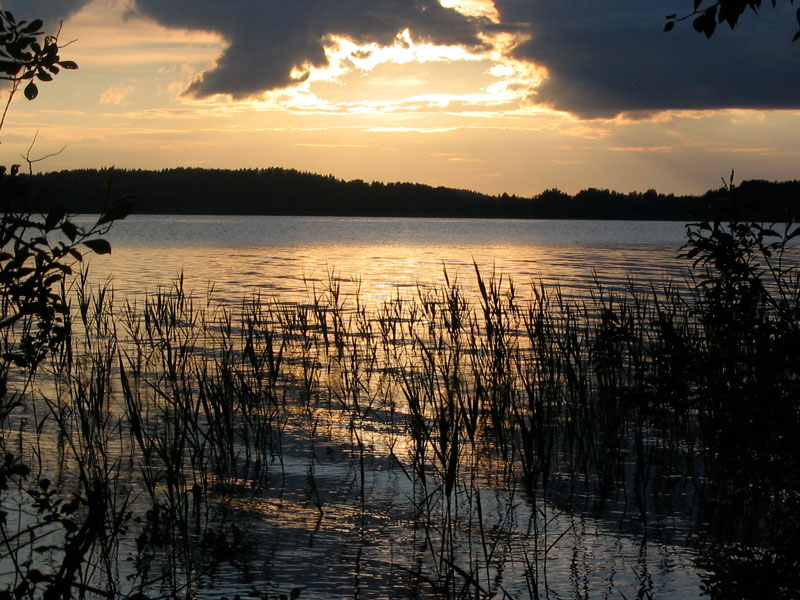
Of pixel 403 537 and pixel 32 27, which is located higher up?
pixel 32 27

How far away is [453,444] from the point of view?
444 centimetres

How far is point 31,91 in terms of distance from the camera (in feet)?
11.9

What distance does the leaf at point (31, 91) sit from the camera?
11.9 feet

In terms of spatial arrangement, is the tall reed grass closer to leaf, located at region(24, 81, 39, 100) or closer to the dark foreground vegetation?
the dark foreground vegetation

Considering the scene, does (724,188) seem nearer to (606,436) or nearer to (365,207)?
(606,436)

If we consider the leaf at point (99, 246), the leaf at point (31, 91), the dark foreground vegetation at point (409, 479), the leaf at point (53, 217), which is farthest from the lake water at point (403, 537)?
the leaf at point (31, 91)

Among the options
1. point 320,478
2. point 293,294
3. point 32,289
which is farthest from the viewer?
Answer: point 293,294

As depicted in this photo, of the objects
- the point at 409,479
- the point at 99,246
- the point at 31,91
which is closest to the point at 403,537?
the point at 409,479

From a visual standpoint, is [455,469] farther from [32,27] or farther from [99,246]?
[32,27]

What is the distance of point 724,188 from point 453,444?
3009 mm

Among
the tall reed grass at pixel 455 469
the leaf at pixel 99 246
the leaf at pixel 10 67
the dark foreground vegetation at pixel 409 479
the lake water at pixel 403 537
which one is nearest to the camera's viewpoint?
the leaf at pixel 99 246

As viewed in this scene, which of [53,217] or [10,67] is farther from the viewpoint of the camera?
[10,67]

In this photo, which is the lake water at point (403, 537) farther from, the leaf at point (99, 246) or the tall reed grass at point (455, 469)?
the leaf at point (99, 246)

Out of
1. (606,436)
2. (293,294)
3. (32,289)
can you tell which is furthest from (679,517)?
(293,294)
